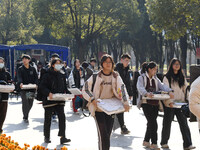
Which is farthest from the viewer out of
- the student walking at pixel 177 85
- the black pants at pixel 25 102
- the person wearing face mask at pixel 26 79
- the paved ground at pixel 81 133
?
the black pants at pixel 25 102

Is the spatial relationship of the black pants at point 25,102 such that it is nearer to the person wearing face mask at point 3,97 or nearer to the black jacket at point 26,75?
the black jacket at point 26,75

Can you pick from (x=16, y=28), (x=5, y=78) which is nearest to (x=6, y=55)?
(x=5, y=78)

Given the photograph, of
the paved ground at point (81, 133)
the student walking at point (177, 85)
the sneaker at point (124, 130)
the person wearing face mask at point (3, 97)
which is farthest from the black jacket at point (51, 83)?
the student walking at point (177, 85)

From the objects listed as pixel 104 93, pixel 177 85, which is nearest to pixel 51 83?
pixel 177 85

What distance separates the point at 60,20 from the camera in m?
45.2

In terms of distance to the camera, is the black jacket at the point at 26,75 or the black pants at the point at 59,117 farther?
the black jacket at the point at 26,75

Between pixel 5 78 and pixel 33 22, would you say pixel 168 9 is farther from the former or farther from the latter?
pixel 33 22

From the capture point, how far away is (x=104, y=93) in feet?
21.3

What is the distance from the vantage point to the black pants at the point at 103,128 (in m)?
6.36

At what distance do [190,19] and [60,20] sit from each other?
63.7 ft

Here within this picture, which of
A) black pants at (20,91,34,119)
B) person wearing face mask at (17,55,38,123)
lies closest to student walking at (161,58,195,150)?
person wearing face mask at (17,55,38,123)

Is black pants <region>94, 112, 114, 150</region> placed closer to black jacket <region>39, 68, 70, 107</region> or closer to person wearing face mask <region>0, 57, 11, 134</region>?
black jacket <region>39, 68, 70, 107</region>

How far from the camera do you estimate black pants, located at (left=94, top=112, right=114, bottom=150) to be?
251 inches

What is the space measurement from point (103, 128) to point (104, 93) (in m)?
0.48
